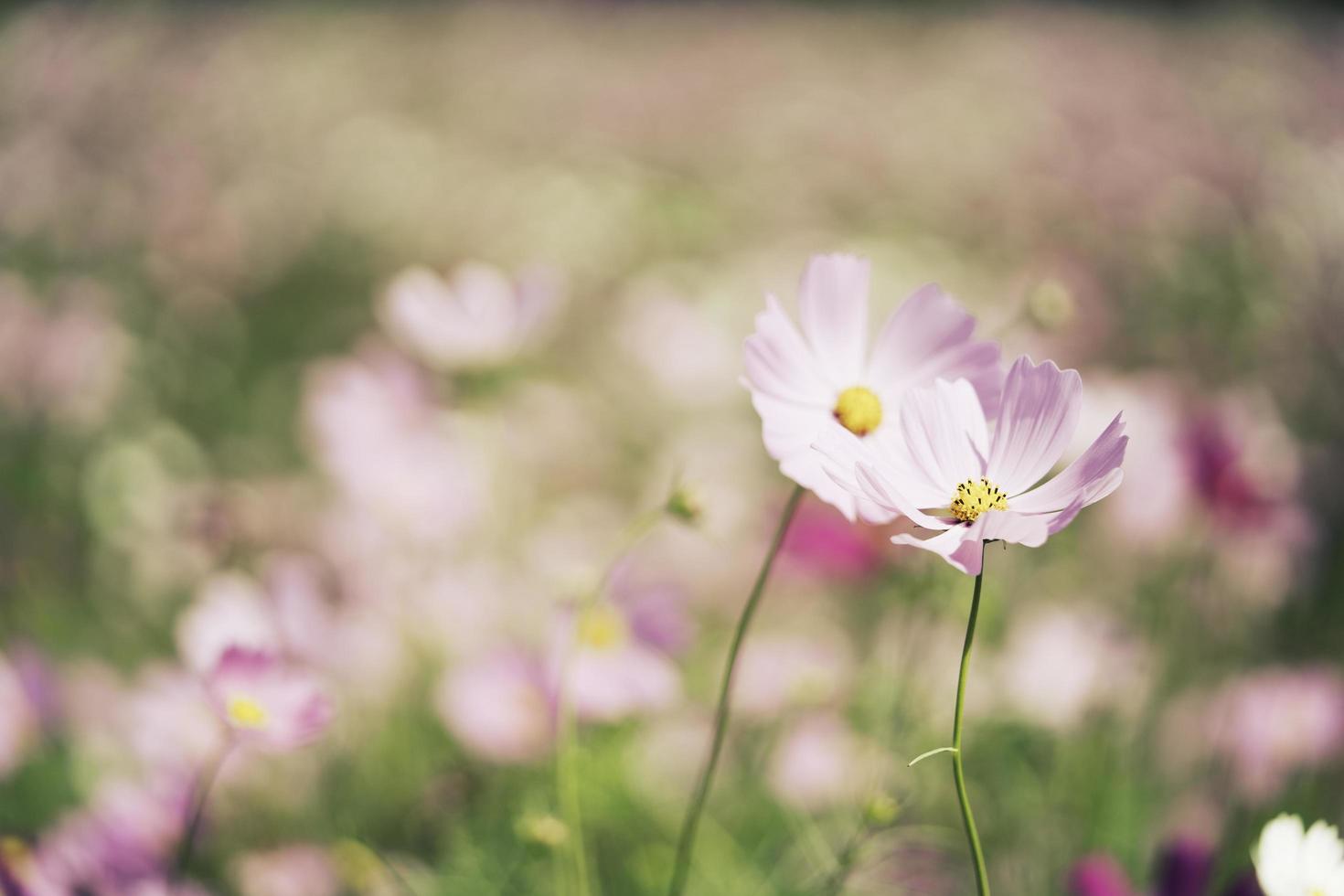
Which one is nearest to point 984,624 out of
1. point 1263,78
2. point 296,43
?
point 1263,78

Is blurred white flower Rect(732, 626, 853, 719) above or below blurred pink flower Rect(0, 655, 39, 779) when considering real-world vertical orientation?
above

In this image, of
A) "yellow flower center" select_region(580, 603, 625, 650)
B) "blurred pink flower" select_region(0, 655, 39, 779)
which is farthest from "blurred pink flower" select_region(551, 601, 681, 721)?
"blurred pink flower" select_region(0, 655, 39, 779)

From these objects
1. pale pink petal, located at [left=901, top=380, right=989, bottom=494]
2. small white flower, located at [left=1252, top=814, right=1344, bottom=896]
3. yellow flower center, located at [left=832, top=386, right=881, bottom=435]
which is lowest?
small white flower, located at [left=1252, top=814, right=1344, bottom=896]

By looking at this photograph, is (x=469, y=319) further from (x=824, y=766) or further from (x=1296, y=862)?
(x=1296, y=862)

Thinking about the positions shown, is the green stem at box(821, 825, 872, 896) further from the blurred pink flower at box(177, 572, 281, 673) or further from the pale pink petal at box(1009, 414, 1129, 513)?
the blurred pink flower at box(177, 572, 281, 673)

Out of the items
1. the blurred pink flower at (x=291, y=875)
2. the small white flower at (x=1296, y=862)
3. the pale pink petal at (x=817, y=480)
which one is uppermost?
the pale pink petal at (x=817, y=480)

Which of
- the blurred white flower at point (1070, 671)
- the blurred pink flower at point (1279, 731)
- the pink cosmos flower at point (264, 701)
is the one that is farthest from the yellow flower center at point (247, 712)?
the blurred pink flower at point (1279, 731)

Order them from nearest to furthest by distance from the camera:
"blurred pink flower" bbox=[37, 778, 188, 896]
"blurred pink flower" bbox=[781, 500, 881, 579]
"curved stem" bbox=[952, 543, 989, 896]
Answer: "curved stem" bbox=[952, 543, 989, 896]
"blurred pink flower" bbox=[37, 778, 188, 896]
"blurred pink flower" bbox=[781, 500, 881, 579]

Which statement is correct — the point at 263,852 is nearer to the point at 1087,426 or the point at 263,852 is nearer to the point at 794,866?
the point at 794,866

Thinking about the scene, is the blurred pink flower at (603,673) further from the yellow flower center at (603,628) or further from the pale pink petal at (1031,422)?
the pale pink petal at (1031,422)
